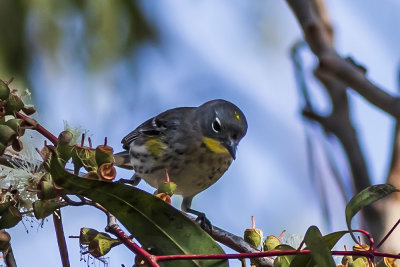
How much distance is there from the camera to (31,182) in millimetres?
1580

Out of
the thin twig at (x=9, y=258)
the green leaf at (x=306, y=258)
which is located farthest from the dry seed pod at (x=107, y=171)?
the green leaf at (x=306, y=258)

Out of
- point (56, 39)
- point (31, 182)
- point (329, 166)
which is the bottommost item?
point (31, 182)

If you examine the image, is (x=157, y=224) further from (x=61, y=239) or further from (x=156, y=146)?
(x=156, y=146)

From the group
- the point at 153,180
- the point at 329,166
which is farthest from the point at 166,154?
the point at 329,166

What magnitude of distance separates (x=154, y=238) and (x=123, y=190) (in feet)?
0.46

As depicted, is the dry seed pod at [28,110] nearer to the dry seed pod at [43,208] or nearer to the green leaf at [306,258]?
the dry seed pod at [43,208]

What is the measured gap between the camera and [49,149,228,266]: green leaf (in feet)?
5.02

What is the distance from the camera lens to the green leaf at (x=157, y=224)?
1.53 meters

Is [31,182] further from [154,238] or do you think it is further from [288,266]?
[288,266]

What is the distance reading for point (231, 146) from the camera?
3.49m

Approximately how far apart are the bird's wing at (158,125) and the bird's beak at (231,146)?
0.41m

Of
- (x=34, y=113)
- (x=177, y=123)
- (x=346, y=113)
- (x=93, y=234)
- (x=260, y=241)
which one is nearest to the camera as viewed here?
(x=93, y=234)

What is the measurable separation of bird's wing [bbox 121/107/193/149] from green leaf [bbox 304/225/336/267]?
253cm

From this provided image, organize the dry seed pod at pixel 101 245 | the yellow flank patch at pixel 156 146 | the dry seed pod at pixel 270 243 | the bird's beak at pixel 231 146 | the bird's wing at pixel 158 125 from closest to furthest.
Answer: the dry seed pod at pixel 101 245 < the dry seed pod at pixel 270 243 < the bird's beak at pixel 231 146 < the yellow flank patch at pixel 156 146 < the bird's wing at pixel 158 125
